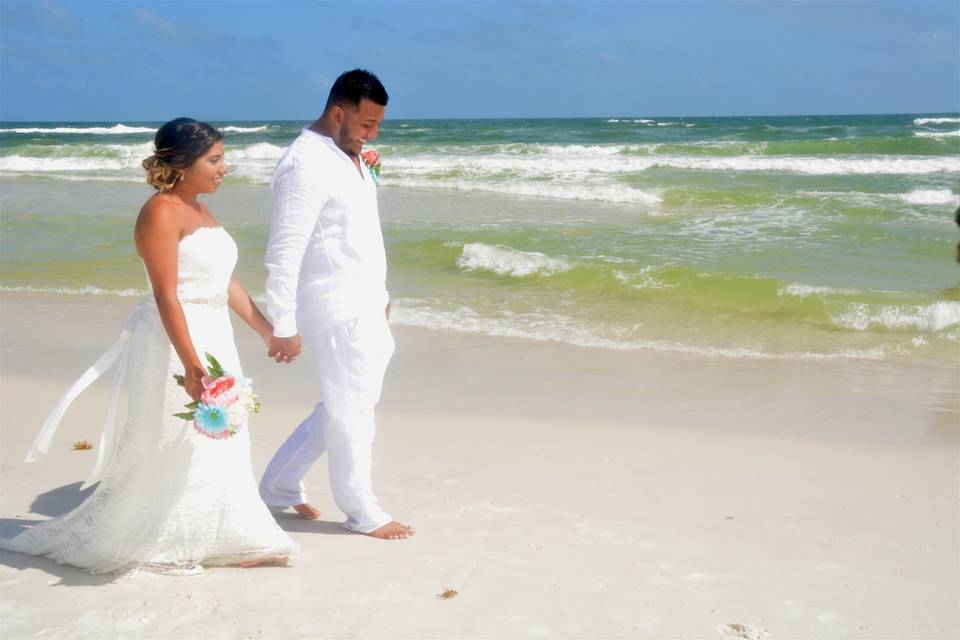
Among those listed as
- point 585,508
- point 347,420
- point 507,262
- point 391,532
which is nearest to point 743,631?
point 585,508

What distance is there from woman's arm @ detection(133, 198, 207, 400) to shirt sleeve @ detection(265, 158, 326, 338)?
0.33 metres

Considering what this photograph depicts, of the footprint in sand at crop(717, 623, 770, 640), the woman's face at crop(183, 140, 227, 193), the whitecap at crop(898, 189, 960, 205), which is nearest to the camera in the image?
the footprint in sand at crop(717, 623, 770, 640)

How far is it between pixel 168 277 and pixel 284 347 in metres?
0.48

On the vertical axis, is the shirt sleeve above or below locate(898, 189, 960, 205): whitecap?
above

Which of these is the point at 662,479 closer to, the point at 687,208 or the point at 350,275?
the point at 350,275

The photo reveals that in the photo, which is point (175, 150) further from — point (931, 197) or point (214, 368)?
point (931, 197)

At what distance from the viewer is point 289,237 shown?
12.0 feet

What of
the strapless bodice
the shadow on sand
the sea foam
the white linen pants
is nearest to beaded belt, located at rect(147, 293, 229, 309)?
the strapless bodice

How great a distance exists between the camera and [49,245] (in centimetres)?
1389

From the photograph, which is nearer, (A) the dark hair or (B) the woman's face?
(B) the woman's face

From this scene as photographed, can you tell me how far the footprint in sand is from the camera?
3.33 metres

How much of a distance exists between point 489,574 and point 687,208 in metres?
16.2

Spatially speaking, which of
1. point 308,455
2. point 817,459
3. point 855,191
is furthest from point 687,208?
point 308,455

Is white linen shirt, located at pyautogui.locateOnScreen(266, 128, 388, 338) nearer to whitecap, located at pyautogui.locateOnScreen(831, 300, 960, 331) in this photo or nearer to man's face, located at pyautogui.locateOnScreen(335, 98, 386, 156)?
man's face, located at pyautogui.locateOnScreen(335, 98, 386, 156)
